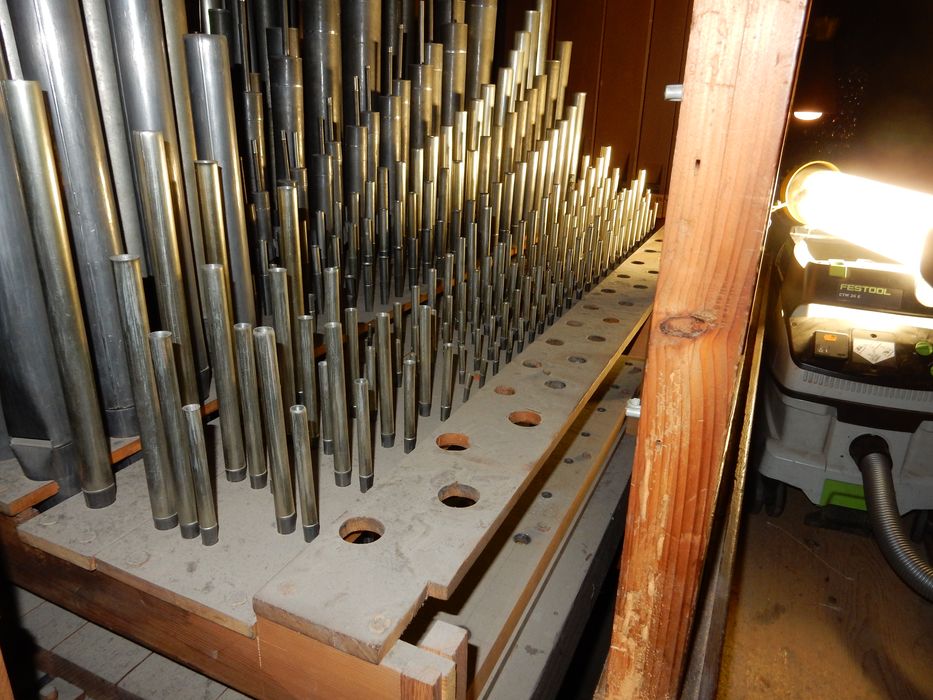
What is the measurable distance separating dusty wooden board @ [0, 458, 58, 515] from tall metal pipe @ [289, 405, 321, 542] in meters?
0.49

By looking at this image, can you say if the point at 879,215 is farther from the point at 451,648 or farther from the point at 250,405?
the point at 250,405

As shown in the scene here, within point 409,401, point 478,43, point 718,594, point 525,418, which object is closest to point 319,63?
point 478,43

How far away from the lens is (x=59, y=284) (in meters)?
1.05

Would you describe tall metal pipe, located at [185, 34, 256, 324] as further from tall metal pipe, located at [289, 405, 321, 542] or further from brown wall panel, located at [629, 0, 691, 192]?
brown wall panel, located at [629, 0, 691, 192]

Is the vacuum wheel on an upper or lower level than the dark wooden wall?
lower

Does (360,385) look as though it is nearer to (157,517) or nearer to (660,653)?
(157,517)

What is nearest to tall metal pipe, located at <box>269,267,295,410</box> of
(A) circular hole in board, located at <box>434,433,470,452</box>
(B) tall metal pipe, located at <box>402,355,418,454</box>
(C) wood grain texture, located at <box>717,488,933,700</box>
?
(B) tall metal pipe, located at <box>402,355,418,454</box>

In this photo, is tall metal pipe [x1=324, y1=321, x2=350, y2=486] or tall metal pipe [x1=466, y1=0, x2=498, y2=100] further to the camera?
tall metal pipe [x1=466, y1=0, x2=498, y2=100]

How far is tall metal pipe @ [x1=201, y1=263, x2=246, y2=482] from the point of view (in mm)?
1077

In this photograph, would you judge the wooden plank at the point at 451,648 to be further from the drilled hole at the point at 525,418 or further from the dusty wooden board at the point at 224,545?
the drilled hole at the point at 525,418

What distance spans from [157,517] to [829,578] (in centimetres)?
318

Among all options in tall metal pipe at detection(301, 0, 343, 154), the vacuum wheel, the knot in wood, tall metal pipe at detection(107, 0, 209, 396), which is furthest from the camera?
the vacuum wheel

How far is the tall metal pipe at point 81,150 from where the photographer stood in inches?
39.4

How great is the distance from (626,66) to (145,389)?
162 inches
